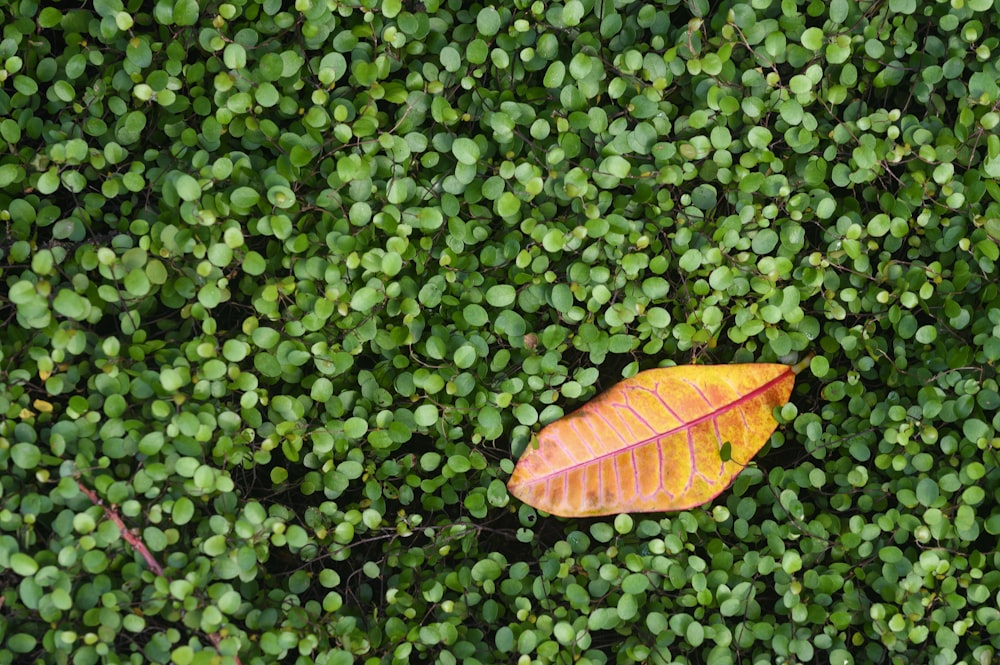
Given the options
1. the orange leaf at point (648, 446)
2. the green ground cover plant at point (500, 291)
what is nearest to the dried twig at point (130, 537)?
the green ground cover plant at point (500, 291)

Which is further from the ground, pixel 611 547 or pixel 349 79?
pixel 349 79

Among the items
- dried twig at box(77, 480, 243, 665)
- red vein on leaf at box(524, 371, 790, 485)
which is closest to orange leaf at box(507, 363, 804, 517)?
red vein on leaf at box(524, 371, 790, 485)

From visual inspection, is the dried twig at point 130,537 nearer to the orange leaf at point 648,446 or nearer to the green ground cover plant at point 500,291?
the green ground cover plant at point 500,291

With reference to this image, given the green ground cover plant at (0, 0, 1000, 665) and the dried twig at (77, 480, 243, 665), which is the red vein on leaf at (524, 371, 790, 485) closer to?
the green ground cover plant at (0, 0, 1000, 665)

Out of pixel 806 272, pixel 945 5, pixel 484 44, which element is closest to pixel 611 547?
pixel 806 272

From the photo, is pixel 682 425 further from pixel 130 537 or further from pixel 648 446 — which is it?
pixel 130 537

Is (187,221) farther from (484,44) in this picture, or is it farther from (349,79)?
(484,44)
